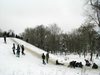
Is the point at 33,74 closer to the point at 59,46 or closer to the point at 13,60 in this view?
the point at 13,60

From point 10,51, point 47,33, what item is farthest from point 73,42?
point 10,51

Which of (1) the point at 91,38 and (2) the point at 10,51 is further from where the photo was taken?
(1) the point at 91,38

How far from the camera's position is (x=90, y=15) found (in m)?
43.3

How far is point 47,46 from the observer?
99.1 metres

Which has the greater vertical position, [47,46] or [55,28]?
[55,28]

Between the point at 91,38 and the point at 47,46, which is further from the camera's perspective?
the point at 47,46

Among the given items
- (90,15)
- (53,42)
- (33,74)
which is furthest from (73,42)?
(33,74)

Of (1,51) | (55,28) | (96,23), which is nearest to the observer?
(1,51)

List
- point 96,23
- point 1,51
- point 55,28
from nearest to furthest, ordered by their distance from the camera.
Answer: point 1,51 < point 96,23 < point 55,28

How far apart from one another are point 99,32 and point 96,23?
3.01m

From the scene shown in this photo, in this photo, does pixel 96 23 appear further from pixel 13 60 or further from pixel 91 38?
pixel 13 60

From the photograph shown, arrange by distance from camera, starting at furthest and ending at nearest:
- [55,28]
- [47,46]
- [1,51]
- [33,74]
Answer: [55,28] < [47,46] < [1,51] < [33,74]

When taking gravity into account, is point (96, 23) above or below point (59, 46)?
above

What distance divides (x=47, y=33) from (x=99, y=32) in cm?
6452
